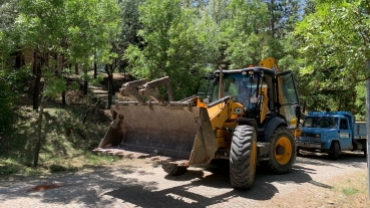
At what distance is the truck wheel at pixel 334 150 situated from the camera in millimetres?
14291

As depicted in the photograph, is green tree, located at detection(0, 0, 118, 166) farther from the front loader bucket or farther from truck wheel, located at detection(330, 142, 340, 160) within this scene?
truck wheel, located at detection(330, 142, 340, 160)

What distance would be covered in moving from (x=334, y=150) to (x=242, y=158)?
8.45 metres

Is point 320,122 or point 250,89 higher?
point 250,89

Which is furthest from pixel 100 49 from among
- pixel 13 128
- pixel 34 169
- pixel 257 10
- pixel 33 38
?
pixel 257 10

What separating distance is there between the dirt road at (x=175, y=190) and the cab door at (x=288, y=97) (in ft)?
5.07

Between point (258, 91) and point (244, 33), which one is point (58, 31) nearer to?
point (258, 91)

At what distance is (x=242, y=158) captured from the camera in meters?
7.34

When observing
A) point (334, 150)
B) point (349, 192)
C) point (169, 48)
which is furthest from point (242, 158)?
point (334, 150)

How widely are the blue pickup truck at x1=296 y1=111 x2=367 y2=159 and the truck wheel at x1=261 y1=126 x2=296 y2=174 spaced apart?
534 centimetres

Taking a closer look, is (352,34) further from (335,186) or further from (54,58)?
(54,58)

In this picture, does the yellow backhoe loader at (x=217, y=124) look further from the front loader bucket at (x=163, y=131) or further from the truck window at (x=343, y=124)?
Answer: the truck window at (x=343, y=124)

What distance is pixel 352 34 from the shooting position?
218 inches

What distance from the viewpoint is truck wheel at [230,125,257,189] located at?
290 inches


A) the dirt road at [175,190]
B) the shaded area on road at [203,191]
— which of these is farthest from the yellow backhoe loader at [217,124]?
the dirt road at [175,190]
